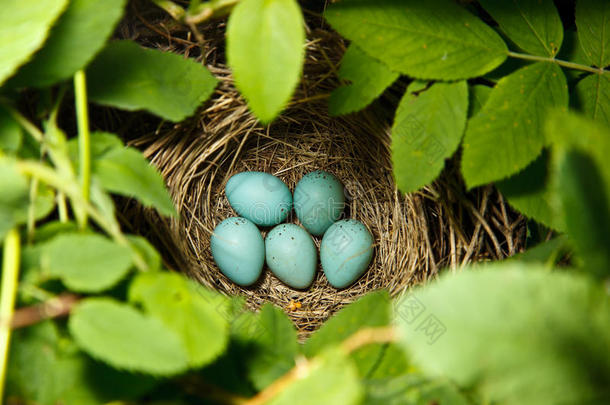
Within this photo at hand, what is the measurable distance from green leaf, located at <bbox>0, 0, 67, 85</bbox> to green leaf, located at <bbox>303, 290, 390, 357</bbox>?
1.51ft

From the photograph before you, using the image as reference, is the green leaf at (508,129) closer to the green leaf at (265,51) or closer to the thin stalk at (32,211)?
the green leaf at (265,51)

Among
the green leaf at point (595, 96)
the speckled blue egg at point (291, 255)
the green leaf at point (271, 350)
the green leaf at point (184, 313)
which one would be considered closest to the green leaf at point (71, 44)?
the green leaf at point (184, 313)

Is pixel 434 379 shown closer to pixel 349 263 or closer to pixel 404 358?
pixel 404 358

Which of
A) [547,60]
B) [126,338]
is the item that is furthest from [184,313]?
[547,60]

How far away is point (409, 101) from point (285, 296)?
0.75 metres

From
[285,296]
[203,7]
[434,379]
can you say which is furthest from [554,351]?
[285,296]

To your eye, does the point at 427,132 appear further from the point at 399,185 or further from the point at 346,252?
the point at 346,252

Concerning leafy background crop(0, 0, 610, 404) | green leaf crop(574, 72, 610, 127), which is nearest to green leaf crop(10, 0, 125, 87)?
leafy background crop(0, 0, 610, 404)

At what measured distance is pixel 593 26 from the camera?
681 millimetres

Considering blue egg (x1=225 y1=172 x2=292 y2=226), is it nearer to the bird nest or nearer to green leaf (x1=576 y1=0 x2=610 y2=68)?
the bird nest

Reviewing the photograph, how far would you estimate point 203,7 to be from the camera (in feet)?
2.04

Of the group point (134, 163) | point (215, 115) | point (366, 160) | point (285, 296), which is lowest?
point (285, 296)

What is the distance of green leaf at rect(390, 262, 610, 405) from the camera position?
0.90 ft

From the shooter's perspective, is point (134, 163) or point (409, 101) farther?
point (409, 101)
